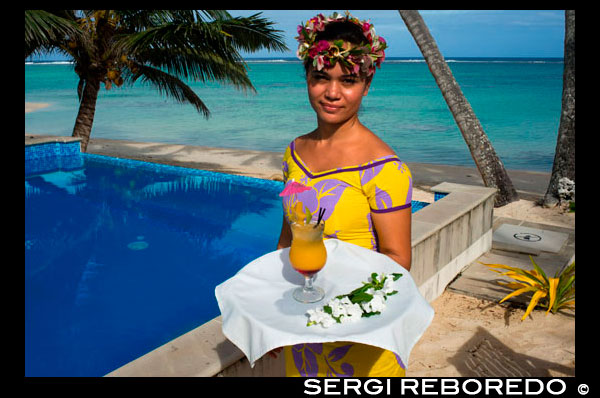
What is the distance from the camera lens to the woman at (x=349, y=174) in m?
2.02

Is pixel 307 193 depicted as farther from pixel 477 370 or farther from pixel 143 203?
pixel 143 203

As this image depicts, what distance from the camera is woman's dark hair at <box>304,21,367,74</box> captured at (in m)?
2.08

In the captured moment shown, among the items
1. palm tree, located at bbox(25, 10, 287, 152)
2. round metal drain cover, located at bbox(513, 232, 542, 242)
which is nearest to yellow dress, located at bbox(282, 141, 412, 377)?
round metal drain cover, located at bbox(513, 232, 542, 242)

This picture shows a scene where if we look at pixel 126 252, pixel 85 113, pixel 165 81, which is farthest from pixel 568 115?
pixel 85 113

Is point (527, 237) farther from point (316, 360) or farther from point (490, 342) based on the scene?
point (316, 360)

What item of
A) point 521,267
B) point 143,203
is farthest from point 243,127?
point 521,267

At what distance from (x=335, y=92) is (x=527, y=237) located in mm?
6056

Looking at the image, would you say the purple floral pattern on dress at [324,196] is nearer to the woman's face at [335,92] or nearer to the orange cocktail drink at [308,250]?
the orange cocktail drink at [308,250]

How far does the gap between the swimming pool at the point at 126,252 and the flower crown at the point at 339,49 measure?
412 cm

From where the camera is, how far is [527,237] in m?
7.15

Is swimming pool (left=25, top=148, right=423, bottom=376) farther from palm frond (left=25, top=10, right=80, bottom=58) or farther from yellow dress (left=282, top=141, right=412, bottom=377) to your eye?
yellow dress (left=282, top=141, right=412, bottom=377)

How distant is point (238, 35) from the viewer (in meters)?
11.9

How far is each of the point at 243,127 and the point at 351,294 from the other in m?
30.3

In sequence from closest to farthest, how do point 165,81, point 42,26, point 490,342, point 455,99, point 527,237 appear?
A: point 490,342, point 527,237, point 455,99, point 42,26, point 165,81
